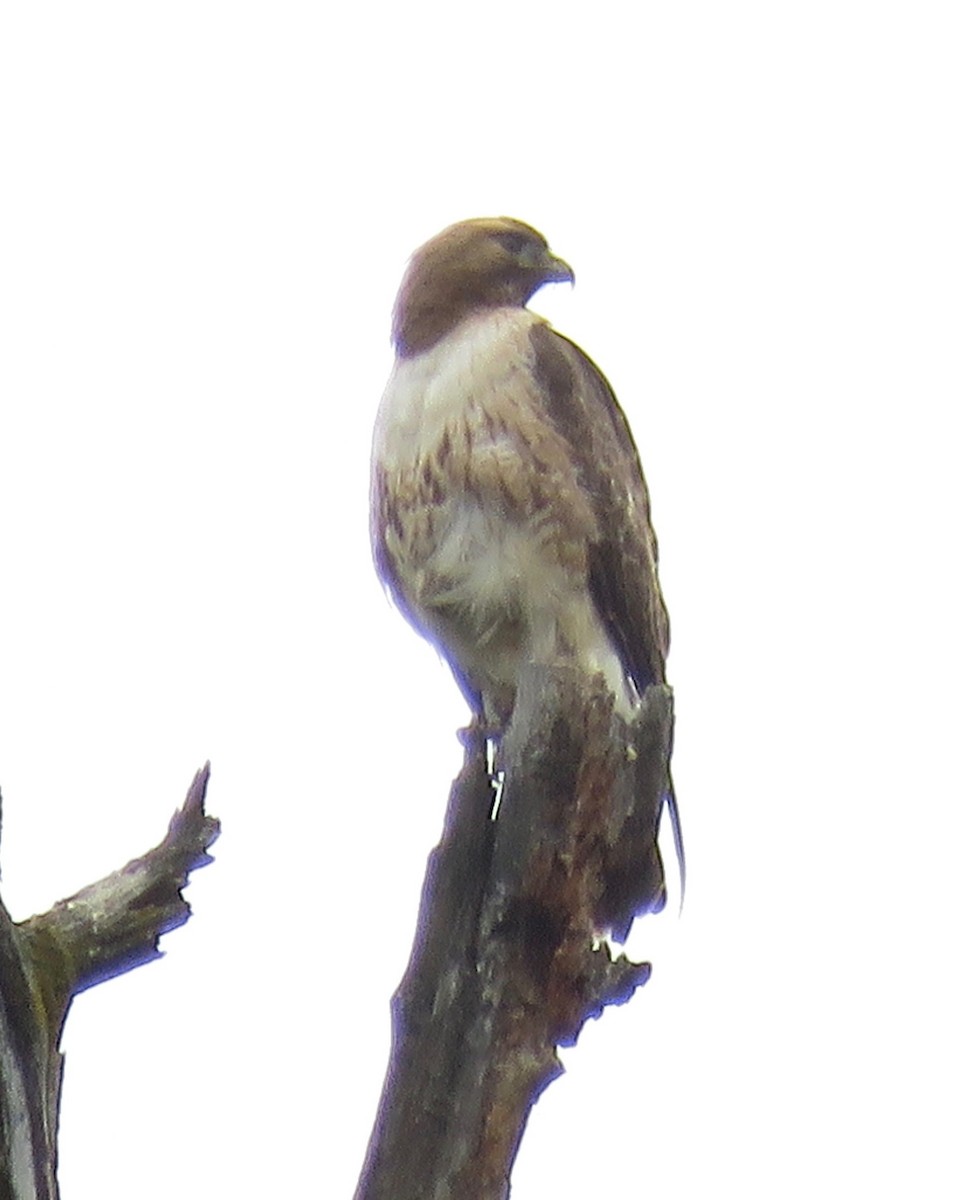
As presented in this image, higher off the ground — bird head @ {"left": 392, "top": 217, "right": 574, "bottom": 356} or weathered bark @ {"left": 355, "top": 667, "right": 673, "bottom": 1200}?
bird head @ {"left": 392, "top": 217, "right": 574, "bottom": 356}

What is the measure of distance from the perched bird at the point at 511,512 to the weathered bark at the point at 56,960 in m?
1.25

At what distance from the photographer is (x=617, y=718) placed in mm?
3695

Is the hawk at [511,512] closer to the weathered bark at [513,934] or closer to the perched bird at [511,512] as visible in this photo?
the perched bird at [511,512]

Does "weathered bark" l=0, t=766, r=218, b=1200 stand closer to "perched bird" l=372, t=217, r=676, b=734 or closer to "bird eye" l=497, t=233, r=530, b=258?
"perched bird" l=372, t=217, r=676, b=734

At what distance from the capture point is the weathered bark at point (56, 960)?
3.44 m

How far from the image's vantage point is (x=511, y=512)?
16.4 ft

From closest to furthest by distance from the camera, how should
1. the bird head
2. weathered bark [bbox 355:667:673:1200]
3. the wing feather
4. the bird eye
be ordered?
weathered bark [bbox 355:667:673:1200]
the wing feather
the bird head
the bird eye

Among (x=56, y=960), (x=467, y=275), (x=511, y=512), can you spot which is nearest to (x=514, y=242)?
(x=467, y=275)

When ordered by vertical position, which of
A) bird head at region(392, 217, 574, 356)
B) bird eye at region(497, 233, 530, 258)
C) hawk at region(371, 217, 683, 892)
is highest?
bird eye at region(497, 233, 530, 258)

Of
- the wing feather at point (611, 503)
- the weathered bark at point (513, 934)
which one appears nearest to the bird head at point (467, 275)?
the wing feather at point (611, 503)

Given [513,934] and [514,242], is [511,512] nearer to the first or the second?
[514,242]

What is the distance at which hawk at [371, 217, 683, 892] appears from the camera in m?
5.03

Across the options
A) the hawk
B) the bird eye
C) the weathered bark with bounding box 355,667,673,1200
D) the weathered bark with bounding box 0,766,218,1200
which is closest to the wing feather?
the hawk

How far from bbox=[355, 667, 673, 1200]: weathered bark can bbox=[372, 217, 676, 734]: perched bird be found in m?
1.23
